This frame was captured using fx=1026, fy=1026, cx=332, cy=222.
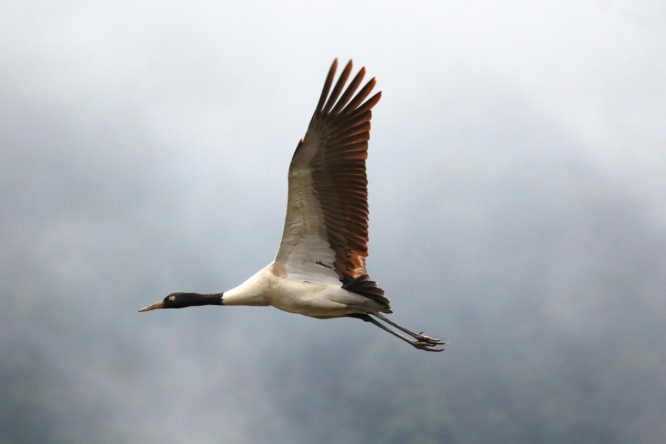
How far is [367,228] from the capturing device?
17547 millimetres

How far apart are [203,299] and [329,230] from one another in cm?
281

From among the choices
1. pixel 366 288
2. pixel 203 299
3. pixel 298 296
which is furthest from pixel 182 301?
pixel 366 288

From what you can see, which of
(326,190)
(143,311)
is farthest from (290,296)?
(143,311)

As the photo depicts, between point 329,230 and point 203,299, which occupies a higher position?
point 329,230

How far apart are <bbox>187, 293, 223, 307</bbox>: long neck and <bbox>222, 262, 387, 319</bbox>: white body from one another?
50 centimetres

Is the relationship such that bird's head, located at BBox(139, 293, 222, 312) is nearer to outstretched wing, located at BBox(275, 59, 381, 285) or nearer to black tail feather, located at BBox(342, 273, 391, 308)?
outstretched wing, located at BBox(275, 59, 381, 285)

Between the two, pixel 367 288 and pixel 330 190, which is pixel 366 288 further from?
pixel 330 190

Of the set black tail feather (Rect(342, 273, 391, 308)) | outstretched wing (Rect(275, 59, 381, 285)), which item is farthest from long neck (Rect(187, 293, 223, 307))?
black tail feather (Rect(342, 273, 391, 308))

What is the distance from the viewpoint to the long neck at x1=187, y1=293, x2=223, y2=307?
1819 cm

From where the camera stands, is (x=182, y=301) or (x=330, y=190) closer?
(x=330, y=190)

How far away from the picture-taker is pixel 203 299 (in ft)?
60.7

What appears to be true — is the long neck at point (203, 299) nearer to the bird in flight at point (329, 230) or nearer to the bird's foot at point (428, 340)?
the bird in flight at point (329, 230)

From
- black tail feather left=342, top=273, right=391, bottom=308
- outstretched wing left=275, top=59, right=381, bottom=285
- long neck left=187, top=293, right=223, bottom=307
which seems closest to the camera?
outstretched wing left=275, top=59, right=381, bottom=285

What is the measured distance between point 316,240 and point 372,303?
56.4 inches
